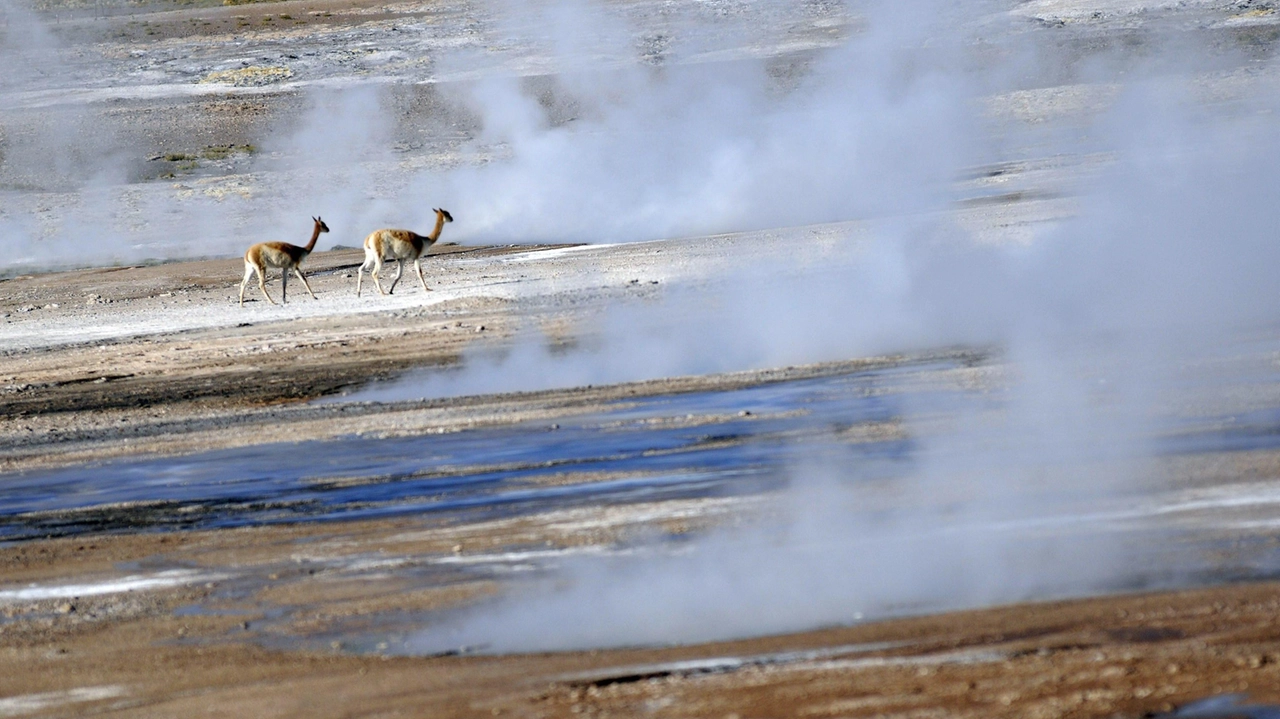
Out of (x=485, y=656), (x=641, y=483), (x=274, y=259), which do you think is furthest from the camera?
(x=274, y=259)

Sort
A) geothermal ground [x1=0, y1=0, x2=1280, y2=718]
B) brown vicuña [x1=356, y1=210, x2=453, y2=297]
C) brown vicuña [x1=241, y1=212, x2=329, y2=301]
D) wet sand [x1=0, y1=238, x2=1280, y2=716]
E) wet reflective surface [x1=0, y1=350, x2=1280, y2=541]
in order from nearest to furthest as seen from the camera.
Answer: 1. wet sand [x1=0, y1=238, x2=1280, y2=716]
2. geothermal ground [x1=0, y1=0, x2=1280, y2=718]
3. wet reflective surface [x1=0, y1=350, x2=1280, y2=541]
4. brown vicuña [x1=356, y1=210, x2=453, y2=297]
5. brown vicuña [x1=241, y1=212, x2=329, y2=301]

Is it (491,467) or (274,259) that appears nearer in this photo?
(491,467)

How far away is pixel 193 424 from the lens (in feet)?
44.3

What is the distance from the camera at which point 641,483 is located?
9.36 meters

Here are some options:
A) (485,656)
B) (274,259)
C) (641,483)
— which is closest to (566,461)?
(641,483)

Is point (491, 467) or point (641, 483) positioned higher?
point (491, 467)

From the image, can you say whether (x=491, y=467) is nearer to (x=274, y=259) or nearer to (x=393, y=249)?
(x=393, y=249)

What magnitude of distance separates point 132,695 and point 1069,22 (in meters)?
39.3

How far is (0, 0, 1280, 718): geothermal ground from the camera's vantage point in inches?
250

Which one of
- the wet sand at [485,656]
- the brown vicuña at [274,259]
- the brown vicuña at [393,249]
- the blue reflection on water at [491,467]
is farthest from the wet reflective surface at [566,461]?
the brown vicuña at [274,259]

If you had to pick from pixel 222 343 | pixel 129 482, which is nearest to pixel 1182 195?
pixel 222 343

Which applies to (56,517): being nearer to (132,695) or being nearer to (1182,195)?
(132,695)

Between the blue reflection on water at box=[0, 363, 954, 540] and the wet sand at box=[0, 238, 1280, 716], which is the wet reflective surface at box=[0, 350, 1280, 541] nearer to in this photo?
Answer: the blue reflection on water at box=[0, 363, 954, 540]

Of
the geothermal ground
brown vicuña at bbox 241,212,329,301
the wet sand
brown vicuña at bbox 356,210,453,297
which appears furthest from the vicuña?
the wet sand
